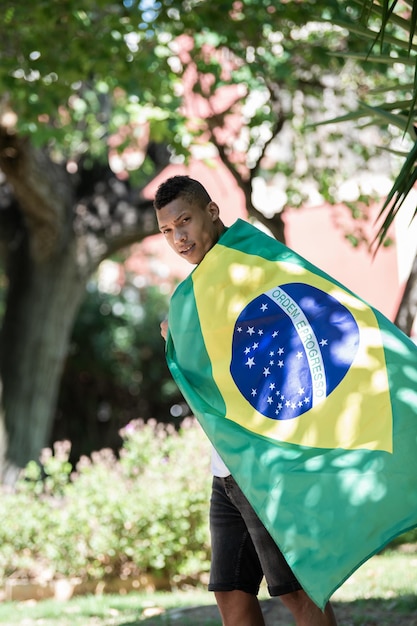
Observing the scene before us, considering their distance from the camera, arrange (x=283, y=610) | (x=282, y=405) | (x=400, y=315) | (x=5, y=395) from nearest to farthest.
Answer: (x=282, y=405), (x=283, y=610), (x=400, y=315), (x=5, y=395)

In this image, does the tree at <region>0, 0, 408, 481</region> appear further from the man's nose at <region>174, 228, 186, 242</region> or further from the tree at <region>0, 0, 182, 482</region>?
the man's nose at <region>174, 228, 186, 242</region>

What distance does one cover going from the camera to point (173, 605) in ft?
21.5

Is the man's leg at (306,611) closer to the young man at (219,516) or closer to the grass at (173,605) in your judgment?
the young man at (219,516)

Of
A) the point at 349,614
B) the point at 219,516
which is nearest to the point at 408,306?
the point at 349,614

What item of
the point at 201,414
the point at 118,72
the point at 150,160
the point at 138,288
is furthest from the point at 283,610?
the point at 138,288

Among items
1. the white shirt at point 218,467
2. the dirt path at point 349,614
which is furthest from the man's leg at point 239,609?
the dirt path at point 349,614

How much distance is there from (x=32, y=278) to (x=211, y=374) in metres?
7.14

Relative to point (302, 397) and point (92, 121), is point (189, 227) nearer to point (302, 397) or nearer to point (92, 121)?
point (302, 397)

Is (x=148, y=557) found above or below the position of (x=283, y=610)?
below

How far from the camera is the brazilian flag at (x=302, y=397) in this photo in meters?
2.84

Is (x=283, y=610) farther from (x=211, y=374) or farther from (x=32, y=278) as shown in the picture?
(x=32, y=278)

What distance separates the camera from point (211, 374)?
321 cm

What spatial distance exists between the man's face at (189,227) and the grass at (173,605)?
104 inches

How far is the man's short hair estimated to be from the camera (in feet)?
11.3
